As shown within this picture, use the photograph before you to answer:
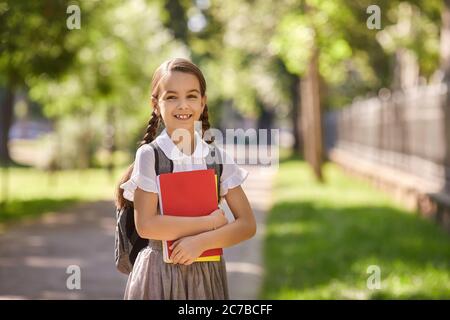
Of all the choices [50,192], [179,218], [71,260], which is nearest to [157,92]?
[179,218]

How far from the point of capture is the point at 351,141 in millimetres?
30984

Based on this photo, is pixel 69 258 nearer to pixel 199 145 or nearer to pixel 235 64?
pixel 199 145

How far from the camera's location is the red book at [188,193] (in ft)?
8.79

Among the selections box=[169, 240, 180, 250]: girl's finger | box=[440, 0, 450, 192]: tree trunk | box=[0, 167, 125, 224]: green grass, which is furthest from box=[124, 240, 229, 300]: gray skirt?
box=[0, 167, 125, 224]: green grass

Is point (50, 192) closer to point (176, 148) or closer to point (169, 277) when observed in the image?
point (169, 277)

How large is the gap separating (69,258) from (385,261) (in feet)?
12.1

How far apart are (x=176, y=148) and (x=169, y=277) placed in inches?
17.1

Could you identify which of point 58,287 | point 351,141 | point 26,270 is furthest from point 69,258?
point 351,141

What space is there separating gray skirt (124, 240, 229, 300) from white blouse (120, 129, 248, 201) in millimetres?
226

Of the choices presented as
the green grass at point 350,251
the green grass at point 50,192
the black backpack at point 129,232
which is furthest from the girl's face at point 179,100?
the green grass at point 50,192

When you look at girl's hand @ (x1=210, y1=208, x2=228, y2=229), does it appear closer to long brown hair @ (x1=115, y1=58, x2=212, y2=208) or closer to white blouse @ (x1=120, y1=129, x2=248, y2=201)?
white blouse @ (x1=120, y1=129, x2=248, y2=201)

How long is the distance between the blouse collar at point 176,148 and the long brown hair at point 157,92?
54 millimetres

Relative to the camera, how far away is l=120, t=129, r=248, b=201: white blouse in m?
2.74

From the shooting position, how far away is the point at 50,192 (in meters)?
22.4
